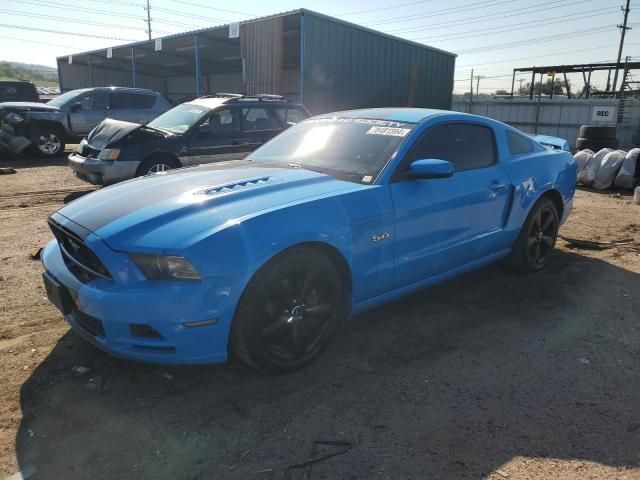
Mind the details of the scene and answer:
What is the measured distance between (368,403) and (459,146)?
2198 mm

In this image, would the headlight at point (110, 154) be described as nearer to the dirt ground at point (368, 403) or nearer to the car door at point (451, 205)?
the dirt ground at point (368, 403)

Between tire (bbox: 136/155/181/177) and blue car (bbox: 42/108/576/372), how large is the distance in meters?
Result: 3.84

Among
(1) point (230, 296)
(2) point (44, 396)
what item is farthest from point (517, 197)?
(2) point (44, 396)

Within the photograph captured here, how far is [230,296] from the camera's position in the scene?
2.48 metres

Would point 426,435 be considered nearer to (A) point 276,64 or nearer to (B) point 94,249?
(B) point 94,249

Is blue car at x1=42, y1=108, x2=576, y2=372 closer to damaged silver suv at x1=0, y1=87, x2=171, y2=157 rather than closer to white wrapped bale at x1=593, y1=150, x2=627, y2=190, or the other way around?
white wrapped bale at x1=593, y1=150, x2=627, y2=190

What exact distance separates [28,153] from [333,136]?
449 inches

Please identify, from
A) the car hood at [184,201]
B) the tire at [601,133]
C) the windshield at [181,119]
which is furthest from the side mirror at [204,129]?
the tire at [601,133]

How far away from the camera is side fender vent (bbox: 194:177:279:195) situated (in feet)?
9.59

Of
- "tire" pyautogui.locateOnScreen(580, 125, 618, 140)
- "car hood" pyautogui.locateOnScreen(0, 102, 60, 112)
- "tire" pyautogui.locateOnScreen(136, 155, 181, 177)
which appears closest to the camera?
"tire" pyautogui.locateOnScreen(136, 155, 181, 177)

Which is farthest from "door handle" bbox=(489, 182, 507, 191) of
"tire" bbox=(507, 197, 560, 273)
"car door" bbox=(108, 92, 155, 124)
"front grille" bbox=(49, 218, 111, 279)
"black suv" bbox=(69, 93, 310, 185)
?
"car door" bbox=(108, 92, 155, 124)

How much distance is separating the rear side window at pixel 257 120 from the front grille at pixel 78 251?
5.55 m

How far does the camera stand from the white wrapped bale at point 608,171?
9594mm

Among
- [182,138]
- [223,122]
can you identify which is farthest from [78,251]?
[223,122]
